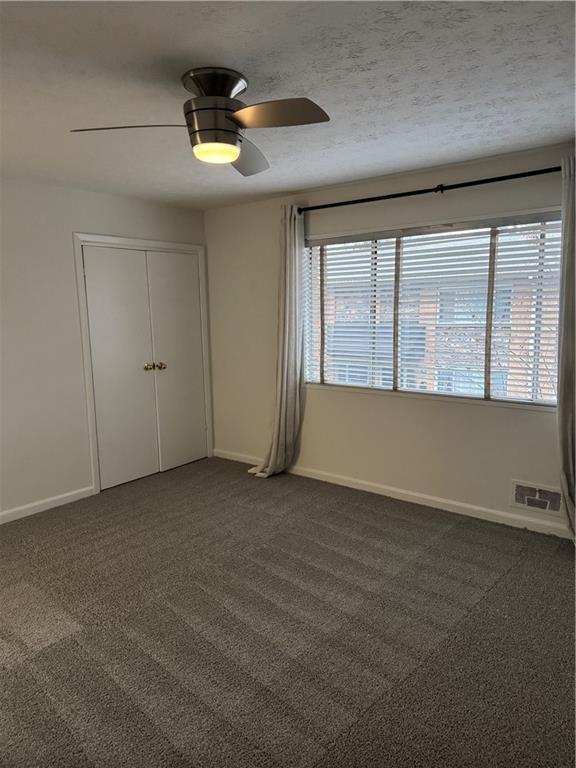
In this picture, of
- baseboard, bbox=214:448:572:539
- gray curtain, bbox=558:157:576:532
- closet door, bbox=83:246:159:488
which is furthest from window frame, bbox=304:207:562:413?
closet door, bbox=83:246:159:488

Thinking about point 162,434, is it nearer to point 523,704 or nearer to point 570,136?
point 523,704

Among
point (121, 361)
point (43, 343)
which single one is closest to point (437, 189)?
point (121, 361)

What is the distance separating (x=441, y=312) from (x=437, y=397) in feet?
2.00

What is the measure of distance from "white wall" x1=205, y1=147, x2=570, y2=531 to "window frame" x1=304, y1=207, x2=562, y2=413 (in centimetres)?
3

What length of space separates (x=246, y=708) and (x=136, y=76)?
2448 mm

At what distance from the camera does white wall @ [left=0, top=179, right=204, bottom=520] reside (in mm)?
3438

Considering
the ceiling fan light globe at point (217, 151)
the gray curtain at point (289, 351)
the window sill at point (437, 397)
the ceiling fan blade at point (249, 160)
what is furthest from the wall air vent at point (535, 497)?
the ceiling fan light globe at point (217, 151)

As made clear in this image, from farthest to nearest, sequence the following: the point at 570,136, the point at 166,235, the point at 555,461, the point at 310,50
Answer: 1. the point at 166,235
2. the point at 555,461
3. the point at 570,136
4. the point at 310,50

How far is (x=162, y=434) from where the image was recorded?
14.9ft

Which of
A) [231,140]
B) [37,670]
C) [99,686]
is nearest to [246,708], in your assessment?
[99,686]

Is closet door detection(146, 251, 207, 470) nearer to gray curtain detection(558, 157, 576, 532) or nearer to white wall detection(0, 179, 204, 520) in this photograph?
white wall detection(0, 179, 204, 520)

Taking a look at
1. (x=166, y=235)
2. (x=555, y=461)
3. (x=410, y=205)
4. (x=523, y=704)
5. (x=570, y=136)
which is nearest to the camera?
(x=523, y=704)

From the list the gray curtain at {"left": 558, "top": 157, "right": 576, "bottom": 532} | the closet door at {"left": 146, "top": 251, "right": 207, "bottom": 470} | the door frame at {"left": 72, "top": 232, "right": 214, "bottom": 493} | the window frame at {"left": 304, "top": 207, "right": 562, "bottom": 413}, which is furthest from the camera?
the closet door at {"left": 146, "top": 251, "right": 207, "bottom": 470}

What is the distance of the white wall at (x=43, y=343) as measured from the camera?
3.44m
